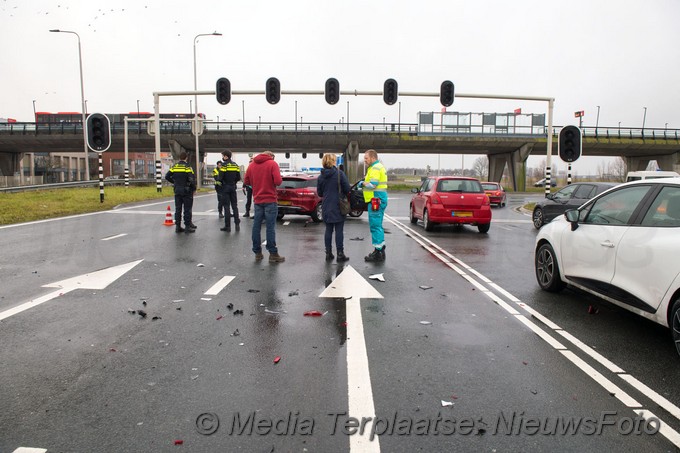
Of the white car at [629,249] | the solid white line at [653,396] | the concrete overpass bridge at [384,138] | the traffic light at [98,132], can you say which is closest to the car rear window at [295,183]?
the traffic light at [98,132]

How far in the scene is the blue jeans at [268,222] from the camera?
9008 mm

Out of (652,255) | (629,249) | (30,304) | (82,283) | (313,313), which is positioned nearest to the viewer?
(652,255)

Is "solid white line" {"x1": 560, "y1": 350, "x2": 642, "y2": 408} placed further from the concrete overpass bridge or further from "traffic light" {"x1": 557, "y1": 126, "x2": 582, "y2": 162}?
the concrete overpass bridge

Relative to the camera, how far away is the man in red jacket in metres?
8.96

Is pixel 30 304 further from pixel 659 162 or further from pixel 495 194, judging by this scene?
pixel 659 162

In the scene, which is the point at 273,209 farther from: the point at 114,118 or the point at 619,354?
the point at 114,118

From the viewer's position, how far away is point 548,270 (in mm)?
6859

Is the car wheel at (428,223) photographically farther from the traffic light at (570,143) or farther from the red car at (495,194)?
the red car at (495,194)

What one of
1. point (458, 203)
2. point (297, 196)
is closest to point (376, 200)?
point (458, 203)

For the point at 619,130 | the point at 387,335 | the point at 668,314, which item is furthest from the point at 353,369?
the point at 619,130

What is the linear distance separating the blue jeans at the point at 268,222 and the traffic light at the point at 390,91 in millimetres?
15531

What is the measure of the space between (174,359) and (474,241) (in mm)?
9702

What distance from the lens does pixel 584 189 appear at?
47.9 feet

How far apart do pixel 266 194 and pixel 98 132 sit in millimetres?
14540
